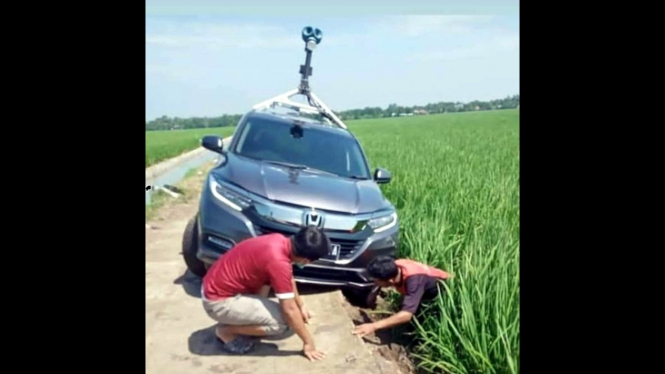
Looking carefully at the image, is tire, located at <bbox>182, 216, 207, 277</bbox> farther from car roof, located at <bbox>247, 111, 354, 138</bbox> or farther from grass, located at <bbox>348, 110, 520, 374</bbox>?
grass, located at <bbox>348, 110, 520, 374</bbox>

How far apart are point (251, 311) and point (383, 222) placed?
0.83m

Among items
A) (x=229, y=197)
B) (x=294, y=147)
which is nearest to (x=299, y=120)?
(x=294, y=147)

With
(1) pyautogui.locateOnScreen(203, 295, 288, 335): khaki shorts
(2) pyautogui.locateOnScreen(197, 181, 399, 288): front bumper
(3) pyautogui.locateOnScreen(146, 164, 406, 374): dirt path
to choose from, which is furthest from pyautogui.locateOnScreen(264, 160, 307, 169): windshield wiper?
(1) pyautogui.locateOnScreen(203, 295, 288, 335): khaki shorts

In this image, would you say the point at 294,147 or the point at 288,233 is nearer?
the point at 288,233

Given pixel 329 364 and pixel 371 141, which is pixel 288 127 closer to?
pixel 371 141

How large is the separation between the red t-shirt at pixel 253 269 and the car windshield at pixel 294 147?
0.69 metres

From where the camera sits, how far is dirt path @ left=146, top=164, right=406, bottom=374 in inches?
102

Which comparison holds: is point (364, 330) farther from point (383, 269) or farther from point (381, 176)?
point (381, 176)

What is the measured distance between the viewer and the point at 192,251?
3.35 m
